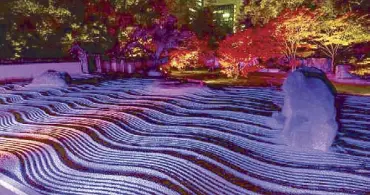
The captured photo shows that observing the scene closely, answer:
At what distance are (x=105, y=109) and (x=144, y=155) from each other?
15.9 ft

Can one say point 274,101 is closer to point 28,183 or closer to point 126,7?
point 28,183

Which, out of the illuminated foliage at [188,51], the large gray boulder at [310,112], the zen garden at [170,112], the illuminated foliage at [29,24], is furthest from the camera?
the illuminated foliage at [188,51]

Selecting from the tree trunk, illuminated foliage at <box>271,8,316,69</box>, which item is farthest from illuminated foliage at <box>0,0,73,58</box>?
illuminated foliage at <box>271,8,316,69</box>

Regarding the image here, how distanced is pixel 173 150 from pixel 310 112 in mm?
3509

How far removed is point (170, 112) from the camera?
1075 cm

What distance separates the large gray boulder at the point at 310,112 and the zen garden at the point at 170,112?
0.03 metres

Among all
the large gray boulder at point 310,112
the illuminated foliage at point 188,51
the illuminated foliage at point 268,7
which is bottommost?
the large gray boulder at point 310,112

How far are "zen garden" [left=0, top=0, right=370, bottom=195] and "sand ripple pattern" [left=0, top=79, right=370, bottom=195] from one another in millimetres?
40

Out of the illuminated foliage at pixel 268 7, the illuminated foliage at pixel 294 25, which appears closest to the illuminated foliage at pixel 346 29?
the illuminated foliage at pixel 294 25

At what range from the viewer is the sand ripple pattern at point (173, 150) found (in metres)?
5.97

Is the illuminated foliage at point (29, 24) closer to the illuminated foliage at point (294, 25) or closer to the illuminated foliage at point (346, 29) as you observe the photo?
the illuminated foliage at point (294, 25)

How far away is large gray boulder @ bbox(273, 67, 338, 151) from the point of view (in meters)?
7.37

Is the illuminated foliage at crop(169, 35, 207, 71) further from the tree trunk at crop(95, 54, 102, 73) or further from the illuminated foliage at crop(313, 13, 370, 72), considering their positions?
the illuminated foliage at crop(313, 13, 370, 72)

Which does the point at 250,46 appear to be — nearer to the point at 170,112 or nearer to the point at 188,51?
the point at 188,51
